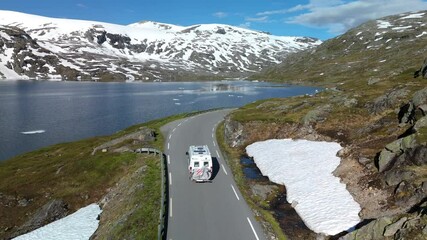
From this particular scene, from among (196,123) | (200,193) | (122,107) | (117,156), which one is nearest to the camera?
(200,193)

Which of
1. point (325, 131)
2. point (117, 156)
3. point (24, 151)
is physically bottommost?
point (24, 151)

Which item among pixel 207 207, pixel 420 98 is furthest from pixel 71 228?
pixel 420 98

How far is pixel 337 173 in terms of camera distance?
3841cm

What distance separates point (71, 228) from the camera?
38688 mm

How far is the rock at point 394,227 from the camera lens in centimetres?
2284

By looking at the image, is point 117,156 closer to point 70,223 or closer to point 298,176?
point 70,223

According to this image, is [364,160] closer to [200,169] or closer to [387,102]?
[200,169]

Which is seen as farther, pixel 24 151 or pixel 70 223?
pixel 24 151

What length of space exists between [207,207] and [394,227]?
1562cm

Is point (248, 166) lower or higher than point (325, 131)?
lower

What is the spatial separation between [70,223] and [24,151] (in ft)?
172

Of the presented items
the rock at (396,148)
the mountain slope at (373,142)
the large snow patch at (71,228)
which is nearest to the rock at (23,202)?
the large snow patch at (71,228)

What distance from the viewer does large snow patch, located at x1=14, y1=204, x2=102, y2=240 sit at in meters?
37.3

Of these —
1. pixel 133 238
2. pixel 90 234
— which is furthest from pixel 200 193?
pixel 90 234
